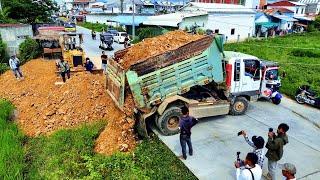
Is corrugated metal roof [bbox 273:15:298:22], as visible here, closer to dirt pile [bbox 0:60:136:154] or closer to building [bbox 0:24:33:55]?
building [bbox 0:24:33:55]

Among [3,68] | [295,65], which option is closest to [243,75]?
[295,65]

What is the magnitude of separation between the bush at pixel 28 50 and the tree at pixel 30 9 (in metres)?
8.62

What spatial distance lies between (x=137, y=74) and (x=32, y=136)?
456cm

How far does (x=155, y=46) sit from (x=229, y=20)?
27.0 metres

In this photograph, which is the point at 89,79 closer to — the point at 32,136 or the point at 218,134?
the point at 32,136

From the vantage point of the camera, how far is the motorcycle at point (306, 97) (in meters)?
12.7

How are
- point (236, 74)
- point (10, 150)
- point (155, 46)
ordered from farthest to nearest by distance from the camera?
point (236, 74)
point (155, 46)
point (10, 150)

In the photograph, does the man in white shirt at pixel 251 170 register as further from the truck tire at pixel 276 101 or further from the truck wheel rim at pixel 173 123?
the truck tire at pixel 276 101

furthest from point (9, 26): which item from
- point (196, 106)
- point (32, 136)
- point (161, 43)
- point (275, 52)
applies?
point (275, 52)

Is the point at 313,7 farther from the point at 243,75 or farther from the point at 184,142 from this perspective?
the point at 184,142

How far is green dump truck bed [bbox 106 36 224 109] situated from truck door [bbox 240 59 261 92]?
1040mm

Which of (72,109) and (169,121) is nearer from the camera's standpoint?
(169,121)

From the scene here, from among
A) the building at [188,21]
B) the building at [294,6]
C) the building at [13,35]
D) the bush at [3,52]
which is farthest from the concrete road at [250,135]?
the building at [294,6]

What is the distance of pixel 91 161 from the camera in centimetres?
830
